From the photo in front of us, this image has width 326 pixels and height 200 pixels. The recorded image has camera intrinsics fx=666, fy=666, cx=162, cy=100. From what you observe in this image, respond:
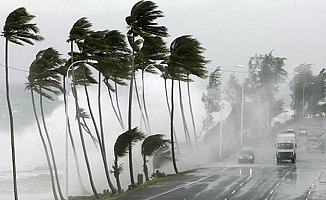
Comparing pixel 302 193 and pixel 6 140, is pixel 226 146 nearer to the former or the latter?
pixel 6 140

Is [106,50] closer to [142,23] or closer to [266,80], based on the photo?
[142,23]

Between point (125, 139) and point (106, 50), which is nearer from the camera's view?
point (125, 139)

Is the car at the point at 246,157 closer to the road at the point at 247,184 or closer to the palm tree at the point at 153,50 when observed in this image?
the road at the point at 247,184

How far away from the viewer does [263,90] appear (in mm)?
145125

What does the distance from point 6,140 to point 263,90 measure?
55671mm

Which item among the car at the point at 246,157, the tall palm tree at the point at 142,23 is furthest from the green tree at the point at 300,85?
the tall palm tree at the point at 142,23

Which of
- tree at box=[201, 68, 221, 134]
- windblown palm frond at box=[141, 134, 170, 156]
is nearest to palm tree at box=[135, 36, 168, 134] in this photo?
windblown palm frond at box=[141, 134, 170, 156]

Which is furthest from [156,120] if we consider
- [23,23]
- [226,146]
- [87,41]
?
[23,23]

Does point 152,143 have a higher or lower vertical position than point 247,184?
higher

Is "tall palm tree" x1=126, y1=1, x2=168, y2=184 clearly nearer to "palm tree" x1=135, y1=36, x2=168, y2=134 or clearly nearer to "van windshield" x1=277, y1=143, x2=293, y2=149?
"palm tree" x1=135, y1=36, x2=168, y2=134

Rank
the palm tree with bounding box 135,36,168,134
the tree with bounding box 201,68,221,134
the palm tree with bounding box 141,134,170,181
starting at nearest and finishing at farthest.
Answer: the palm tree with bounding box 141,134,170,181
the palm tree with bounding box 135,36,168,134
the tree with bounding box 201,68,221,134

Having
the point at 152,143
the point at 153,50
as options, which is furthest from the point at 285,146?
the point at 152,143

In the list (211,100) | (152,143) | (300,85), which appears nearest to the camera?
(152,143)

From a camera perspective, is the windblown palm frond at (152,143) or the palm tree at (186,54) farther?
the palm tree at (186,54)
